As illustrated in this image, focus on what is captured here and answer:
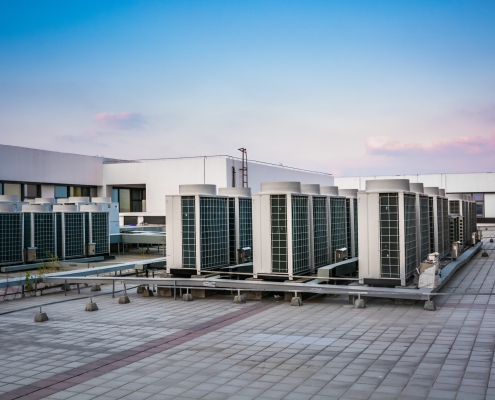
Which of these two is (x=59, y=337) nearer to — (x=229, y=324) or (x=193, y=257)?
(x=229, y=324)

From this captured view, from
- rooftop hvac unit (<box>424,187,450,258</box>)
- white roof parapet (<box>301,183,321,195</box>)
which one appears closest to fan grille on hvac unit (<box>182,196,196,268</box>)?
white roof parapet (<box>301,183,321,195</box>)

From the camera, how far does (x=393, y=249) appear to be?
15719 millimetres

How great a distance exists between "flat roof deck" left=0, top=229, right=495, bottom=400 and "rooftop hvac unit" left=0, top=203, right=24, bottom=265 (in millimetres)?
12343

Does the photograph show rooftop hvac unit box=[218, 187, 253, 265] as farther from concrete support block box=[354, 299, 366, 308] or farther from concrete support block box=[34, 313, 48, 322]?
concrete support block box=[34, 313, 48, 322]

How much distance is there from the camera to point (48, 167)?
45.7 meters

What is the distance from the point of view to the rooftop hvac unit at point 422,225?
17.6 metres

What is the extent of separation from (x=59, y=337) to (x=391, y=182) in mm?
9840

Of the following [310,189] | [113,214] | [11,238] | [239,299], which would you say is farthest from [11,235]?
[239,299]

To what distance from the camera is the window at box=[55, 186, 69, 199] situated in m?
47.4

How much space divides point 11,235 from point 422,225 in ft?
65.4

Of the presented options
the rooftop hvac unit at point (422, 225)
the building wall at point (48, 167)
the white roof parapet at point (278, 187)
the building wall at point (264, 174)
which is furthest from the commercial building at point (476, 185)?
the white roof parapet at point (278, 187)

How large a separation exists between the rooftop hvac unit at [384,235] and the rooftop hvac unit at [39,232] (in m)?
18.3

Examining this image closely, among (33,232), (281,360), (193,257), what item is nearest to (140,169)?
(33,232)

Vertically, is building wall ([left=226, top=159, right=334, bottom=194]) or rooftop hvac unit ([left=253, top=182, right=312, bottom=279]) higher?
building wall ([left=226, top=159, right=334, bottom=194])
